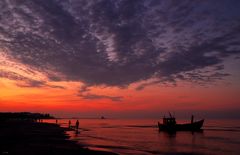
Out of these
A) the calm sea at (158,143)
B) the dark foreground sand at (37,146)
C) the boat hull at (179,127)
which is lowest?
the calm sea at (158,143)

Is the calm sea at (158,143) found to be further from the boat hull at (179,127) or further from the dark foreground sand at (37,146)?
the boat hull at (179,127)

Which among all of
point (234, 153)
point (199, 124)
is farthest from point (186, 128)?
point (234, 153)

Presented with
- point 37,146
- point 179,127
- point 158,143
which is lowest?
point 158,143

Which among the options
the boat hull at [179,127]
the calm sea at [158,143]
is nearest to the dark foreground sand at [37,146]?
the calm sea at [158,143]

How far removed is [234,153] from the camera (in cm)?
3650

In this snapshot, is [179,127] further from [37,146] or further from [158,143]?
[37,146]

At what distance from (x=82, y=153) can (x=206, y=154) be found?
17200 mm

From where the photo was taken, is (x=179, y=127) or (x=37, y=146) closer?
(x=37, y=146)

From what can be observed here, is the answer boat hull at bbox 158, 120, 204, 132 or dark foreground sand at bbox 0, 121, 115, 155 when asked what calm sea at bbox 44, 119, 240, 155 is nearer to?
dark foreground sand at bbox 0, 121, 115, 155

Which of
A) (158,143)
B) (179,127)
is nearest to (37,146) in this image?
(158,143)

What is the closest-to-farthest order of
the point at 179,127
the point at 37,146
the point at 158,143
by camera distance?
the point at 37,146
the point at 158,143
the point at 179,127

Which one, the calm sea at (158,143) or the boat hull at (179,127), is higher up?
the boat hull at (179,127)

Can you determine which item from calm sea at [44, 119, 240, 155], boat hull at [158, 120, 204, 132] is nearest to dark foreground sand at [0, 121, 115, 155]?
calm sea at [44, 119, 240, 155]

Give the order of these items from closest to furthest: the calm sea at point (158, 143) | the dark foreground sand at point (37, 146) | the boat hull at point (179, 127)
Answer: the dark foreground sand at point (37, 146) < the calm sea at point (158, 143) < the boat hull at point (179, 127)
